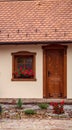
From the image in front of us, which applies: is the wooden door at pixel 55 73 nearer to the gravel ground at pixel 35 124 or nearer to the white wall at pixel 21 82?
the white wall at pixel 21 82

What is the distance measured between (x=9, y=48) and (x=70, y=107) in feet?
13.5

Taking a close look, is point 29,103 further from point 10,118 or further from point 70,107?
point 10,118

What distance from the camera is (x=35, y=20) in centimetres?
1845

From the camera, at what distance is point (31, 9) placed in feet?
63.0

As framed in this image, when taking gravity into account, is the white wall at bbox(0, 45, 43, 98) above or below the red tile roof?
below

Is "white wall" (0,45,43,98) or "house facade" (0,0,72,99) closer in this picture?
"house facade" (0,0,72,99)

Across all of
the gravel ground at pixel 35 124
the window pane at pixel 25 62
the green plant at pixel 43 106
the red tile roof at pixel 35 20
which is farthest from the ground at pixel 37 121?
the red tile roof at pixel 35 20

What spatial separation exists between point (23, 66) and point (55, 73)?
60.3 inches

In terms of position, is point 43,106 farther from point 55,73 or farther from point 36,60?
point 36,60

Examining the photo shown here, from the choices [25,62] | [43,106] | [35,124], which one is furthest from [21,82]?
[35,124]

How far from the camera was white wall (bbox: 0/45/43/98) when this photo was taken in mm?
17562

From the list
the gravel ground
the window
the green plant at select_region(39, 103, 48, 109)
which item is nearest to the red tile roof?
the window

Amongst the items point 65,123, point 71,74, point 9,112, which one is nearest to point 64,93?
point 71,74

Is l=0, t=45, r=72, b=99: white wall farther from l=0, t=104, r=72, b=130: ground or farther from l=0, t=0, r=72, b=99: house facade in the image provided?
l=0, t=104, r=72, b=130: ground
